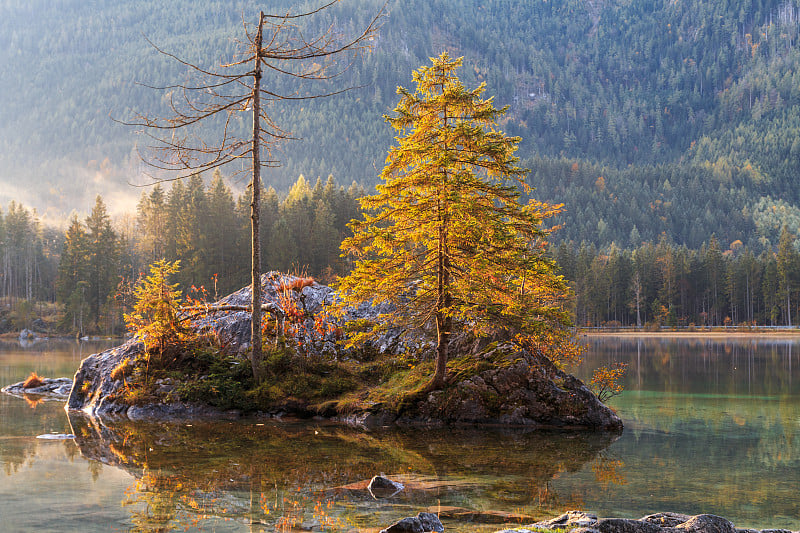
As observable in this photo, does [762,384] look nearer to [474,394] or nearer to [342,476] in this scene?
[474,394]

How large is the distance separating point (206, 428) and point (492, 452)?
6906 mm

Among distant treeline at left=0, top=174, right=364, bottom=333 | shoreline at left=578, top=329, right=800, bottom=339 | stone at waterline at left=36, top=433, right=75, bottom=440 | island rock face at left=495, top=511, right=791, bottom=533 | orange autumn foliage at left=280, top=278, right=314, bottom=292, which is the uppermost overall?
distant treeline at left=0, top=174, right=364, bottom=333

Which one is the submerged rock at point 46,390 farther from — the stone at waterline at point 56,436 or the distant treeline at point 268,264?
the distant treeline at point 268,264

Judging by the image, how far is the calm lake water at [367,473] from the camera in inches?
333

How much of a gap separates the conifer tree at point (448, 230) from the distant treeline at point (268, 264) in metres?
31.1

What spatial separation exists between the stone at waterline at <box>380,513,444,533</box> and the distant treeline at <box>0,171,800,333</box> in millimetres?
40654

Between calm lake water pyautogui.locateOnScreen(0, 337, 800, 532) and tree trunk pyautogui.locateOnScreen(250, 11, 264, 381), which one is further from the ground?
tree trunk pyautogui.locateOnScreen(250, 11, 264, 381)

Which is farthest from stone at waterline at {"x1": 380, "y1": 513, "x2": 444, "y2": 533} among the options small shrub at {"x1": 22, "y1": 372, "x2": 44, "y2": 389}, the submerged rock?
small shrub at {"x1": 22, "y1": 372, "x2": 44, "y2": 389}

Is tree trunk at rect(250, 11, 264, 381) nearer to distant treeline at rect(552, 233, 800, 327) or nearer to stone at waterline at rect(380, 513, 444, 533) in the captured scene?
stone at waterline at rect(380, 513, 444, 533)

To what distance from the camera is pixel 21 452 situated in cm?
1244

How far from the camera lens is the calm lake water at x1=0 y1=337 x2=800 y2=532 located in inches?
333

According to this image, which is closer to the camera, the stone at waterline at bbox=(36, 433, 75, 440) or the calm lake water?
the calm lake water

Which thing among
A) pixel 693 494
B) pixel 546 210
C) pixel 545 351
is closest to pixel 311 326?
pixel 545 351

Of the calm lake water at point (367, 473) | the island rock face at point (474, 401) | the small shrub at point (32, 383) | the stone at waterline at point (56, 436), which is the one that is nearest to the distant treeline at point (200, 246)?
the small shrub at point (32, 383)
